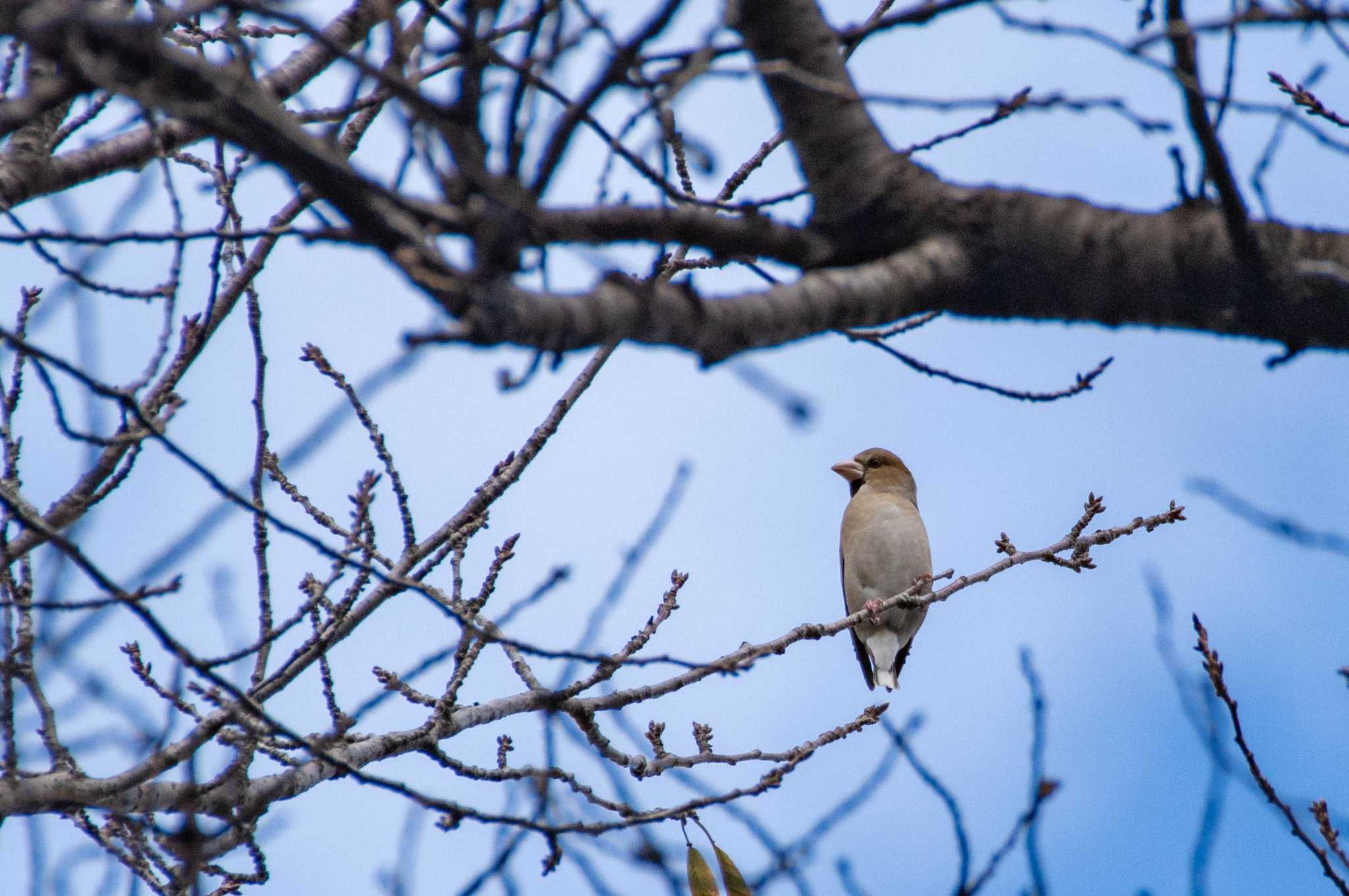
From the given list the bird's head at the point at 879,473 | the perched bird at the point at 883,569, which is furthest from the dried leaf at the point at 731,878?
the bird's head at the point at 879,473

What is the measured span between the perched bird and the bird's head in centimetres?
28

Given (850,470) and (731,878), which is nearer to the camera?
(731,878)

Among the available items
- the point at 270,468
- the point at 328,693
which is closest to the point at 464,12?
the point at 328,693

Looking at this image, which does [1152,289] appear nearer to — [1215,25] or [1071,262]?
[1071,262]

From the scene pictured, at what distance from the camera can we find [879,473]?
9797 millimetres

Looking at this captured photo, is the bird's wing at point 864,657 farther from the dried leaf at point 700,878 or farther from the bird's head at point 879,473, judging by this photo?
the dried leaf at point 700,878

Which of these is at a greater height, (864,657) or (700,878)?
(864,657)

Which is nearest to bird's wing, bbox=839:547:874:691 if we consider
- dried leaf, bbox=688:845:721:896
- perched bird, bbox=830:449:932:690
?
perched bird, bbox=830:449:932:690

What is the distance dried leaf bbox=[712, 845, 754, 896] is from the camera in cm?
372

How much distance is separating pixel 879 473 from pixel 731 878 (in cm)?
630

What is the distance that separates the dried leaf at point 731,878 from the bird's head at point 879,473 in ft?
19.7

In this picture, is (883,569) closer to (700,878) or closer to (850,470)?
(850,470)

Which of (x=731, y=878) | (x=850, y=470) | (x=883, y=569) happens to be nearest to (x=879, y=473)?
(x=850, y=470)

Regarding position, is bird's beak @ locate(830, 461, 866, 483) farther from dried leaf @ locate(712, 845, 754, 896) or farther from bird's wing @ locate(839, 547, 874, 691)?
dried leaf @ locate(712, 845, 754, 896)
